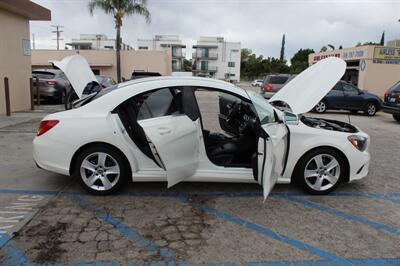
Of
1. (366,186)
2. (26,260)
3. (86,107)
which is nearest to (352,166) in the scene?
(366,186)

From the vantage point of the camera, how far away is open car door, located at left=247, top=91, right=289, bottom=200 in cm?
391

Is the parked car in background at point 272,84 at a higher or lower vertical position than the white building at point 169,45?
lower

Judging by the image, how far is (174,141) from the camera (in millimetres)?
4086

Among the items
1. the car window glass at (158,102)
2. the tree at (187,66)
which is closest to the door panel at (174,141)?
the car window glass at (158,102)

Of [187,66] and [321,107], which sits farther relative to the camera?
[187,66]

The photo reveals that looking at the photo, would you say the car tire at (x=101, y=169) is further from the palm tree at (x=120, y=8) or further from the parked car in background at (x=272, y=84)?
the palm tree at (x=120, y=8)

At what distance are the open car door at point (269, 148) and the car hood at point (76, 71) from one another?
3.09 m

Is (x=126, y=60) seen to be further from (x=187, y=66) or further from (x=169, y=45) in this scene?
(x=187, y=66)

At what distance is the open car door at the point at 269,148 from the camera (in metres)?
3.91

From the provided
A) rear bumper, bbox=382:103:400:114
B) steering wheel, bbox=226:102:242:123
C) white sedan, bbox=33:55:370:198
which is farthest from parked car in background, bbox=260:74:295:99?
white sedan, bbox=33:55:370:198

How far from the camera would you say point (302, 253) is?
Answer: 332 cm

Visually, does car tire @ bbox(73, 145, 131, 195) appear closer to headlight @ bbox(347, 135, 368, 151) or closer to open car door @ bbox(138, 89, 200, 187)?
open car door @ bbox(138, 89, 200, 187)

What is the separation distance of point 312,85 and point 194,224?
2518 millimetres

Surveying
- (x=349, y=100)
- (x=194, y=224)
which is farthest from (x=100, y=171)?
(x=349, y=100)
